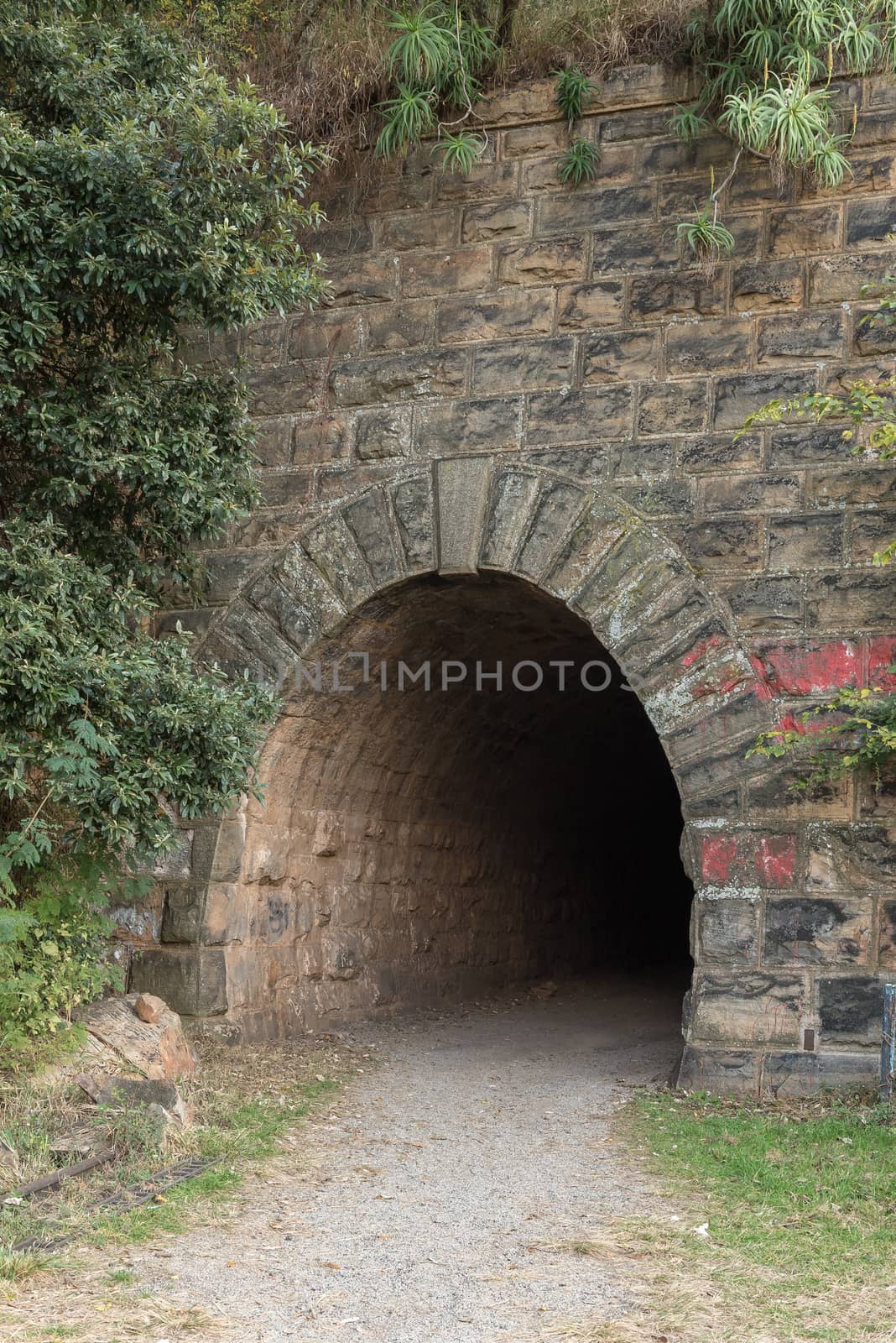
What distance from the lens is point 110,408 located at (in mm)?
5227

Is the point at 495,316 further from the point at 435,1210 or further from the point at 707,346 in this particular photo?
the point at 435,1210

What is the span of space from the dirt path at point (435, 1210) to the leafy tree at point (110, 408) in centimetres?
142

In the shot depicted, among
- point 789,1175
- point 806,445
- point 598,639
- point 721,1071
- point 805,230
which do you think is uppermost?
point 805,230

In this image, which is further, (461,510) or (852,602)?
(461,510)

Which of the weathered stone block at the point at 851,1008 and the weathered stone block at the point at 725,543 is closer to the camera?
the weathered stone block at the point at 851,1008

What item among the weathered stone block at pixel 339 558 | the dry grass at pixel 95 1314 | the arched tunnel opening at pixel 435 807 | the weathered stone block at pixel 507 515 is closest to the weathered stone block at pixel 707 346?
the weathered stone block at pixel 507 515

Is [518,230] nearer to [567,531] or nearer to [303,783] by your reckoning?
[567,531]

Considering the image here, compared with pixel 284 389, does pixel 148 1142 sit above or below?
below

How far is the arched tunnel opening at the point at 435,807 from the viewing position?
6758mm

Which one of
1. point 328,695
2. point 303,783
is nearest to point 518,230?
point 328,695

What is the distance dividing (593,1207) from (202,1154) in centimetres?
144

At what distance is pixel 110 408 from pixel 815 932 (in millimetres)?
3590

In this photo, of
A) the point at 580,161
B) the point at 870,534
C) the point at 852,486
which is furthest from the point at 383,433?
the point at 870,534

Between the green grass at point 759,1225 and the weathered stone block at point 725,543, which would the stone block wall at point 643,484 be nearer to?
the weathered stone block at point 725,543
